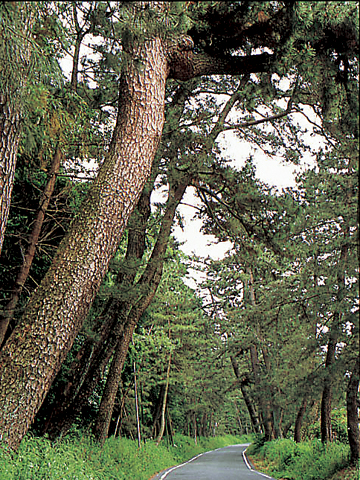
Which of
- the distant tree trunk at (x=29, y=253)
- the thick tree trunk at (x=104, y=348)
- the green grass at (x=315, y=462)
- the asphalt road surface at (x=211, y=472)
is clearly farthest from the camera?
the asphalt road surface at (x=211, y=472)

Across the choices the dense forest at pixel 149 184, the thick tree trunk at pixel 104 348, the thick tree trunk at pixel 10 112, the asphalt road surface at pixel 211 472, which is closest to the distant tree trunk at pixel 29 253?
the dense forest at pixel 149 184

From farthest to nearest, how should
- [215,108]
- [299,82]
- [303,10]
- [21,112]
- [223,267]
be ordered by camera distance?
[223,267]
[215,108]
[299,82]
[21,112]
[303,10]

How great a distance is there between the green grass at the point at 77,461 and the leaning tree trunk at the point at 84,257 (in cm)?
39

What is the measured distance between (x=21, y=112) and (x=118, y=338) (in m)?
5.82

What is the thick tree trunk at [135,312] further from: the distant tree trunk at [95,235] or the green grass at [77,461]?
the distant tree trunk at [95,235]

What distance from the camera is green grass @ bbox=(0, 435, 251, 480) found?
13.9 feet

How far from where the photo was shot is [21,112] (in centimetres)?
405

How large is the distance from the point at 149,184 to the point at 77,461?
202 inches

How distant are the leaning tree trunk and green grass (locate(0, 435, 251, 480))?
39 cm

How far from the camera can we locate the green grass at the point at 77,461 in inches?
167

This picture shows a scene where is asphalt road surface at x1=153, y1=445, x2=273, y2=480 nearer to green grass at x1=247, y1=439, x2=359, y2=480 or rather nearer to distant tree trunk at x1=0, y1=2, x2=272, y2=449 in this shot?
green grass at x1=247, y1=439, x2=359, y2=480

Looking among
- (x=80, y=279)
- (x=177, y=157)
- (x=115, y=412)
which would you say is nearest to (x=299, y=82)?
(x=177, y=157)

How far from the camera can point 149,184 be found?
8.60 m

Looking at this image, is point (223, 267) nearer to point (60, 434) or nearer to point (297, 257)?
point (297, 257)
